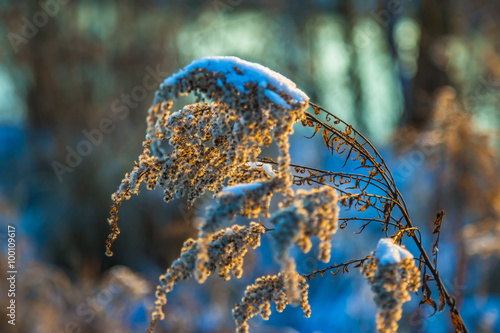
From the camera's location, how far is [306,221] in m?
1.61

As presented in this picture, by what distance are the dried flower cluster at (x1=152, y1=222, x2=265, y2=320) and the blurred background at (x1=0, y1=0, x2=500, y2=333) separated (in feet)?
12.2

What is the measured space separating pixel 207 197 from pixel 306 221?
23.0 feet

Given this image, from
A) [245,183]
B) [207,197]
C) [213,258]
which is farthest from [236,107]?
[207,197]

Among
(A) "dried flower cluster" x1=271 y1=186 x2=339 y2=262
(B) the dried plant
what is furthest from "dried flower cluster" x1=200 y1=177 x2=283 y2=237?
(A) "dried flower cluster" x1=271 y1=186 x2=339 y2=262

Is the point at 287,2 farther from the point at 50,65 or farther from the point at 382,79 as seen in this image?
the point at 50,65

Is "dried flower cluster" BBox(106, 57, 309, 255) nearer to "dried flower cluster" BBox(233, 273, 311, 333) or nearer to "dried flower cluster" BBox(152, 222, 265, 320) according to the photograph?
"dried flower cluster" BBox(152, 222, 265, 320)

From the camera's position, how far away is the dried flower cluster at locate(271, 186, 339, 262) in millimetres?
1566

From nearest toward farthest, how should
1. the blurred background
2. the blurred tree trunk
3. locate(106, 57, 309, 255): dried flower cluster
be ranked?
locate(106, 57, 309, 255): dried flower cluster → the blurred background → the blurred tree trunk

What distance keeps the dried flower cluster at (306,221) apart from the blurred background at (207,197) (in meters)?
4.16

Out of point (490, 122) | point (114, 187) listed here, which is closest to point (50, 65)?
point (114, 187)

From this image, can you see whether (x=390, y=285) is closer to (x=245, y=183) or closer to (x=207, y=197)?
(x=245, y=183)

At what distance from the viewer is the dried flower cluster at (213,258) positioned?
6.03 feet

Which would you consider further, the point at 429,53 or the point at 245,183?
the point at 429,53

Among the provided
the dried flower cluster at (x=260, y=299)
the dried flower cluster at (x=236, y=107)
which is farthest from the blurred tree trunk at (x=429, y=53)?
the dried flower cluster at (x=236, y=107)
